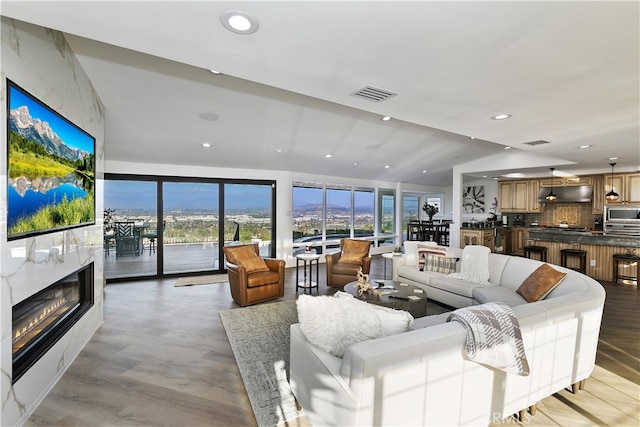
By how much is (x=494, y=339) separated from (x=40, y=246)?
11.0ft

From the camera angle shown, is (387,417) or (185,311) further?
(185,311)

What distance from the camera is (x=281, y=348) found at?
319cm

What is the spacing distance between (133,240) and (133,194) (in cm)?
96

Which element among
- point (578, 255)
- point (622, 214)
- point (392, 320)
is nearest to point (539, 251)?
point (578, 255)

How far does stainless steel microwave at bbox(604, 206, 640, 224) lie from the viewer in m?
6.68

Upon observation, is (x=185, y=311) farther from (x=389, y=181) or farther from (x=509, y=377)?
(x=389, y=181)

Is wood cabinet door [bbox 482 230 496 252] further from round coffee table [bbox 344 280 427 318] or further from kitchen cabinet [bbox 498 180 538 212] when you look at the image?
round coffee table [bbox 344 280 427 318]

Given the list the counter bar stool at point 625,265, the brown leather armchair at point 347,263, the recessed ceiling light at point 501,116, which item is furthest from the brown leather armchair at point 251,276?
the counter bar stool at point 625,265

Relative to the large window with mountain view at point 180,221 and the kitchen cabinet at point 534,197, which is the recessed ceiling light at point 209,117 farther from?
the kitchen cabinet at point 534,197

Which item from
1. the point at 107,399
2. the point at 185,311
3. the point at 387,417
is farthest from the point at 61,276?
the point at 387,417

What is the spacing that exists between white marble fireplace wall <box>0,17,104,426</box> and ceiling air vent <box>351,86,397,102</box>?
98.1 inches

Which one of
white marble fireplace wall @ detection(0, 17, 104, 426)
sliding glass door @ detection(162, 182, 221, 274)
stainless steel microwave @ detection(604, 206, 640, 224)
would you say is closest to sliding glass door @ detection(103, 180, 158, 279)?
sliding glass door @ detection(162, 182, 221, 274)

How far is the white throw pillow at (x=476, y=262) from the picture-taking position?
434 cm

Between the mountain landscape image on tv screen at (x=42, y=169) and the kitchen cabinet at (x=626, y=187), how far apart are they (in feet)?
33.2
